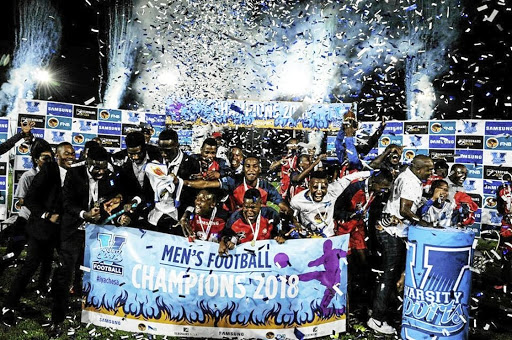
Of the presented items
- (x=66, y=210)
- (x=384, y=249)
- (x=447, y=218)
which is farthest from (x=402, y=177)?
(x=66, y=210)

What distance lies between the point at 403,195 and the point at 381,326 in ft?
5.63

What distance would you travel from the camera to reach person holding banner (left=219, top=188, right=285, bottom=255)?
5082 mm

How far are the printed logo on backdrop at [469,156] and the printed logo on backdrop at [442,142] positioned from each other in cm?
31

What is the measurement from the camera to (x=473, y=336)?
204 inches

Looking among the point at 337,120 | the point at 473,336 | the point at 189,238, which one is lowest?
the point at 473,336

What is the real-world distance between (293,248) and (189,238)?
49.5 inches

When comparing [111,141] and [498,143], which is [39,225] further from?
[498,143]

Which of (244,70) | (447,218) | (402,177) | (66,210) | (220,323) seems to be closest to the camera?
(220,323)

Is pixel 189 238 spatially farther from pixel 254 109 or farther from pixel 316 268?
pixel 254 109

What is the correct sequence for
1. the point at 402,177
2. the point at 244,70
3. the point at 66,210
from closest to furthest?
the point at 66,210 → the point at 402,177 → the point at 244,70

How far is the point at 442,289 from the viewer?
4.46 m

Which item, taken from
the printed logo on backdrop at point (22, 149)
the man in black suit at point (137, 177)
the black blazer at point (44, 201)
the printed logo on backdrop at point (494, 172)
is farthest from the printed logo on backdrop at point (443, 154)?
the printed logo on backdrop at point (22, 149)

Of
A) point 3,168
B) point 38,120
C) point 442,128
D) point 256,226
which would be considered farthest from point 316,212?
point 38,120

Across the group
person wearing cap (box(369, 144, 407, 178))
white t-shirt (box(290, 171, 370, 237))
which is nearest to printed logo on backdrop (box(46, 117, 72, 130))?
white t-shirt (box(290, 171, 370, 237))
